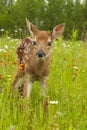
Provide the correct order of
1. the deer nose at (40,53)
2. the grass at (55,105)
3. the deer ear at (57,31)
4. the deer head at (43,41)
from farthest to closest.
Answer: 1. the deer ear at (57,31)
2. the deer head at (43,41)
3. the deer nose at (40,53)
4. the grass at (55,105)

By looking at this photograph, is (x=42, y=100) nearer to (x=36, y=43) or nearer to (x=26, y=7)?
(x=36, y=43)

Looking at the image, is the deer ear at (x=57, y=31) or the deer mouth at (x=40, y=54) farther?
the deer ear at (x=57, y=31)

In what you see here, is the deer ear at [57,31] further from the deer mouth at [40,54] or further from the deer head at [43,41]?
the deer mouth at [40,54]

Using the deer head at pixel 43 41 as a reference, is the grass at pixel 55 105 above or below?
below

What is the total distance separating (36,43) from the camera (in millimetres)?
6078

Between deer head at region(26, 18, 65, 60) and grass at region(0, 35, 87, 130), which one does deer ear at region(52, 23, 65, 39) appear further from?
grass at region(0, 35, 87, 130)

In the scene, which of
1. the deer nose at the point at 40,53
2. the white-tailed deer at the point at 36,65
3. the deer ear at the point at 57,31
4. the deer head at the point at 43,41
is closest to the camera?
the deer nose at the point at 40,53

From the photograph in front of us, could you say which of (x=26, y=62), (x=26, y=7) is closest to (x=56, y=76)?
(x=26, y=62)

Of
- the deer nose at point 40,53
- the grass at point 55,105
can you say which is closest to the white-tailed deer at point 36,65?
the deer nose at point 40,53

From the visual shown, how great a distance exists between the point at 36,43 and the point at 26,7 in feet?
158

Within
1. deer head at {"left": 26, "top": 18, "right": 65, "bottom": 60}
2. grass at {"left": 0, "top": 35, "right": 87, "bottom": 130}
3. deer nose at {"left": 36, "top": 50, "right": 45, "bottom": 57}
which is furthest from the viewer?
deer head at {"left": 26, "top": 18, "right": 65, "bottom": 60}

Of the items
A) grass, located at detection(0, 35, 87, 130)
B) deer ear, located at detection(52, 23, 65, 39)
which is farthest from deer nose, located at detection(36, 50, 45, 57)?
deer ear, located at detection(52, 23, 65, 39)

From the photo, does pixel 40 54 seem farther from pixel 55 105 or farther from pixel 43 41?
pixel 55 105

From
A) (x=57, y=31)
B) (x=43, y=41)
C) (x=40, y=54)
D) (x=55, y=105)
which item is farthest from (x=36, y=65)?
(x=55, y=105)
